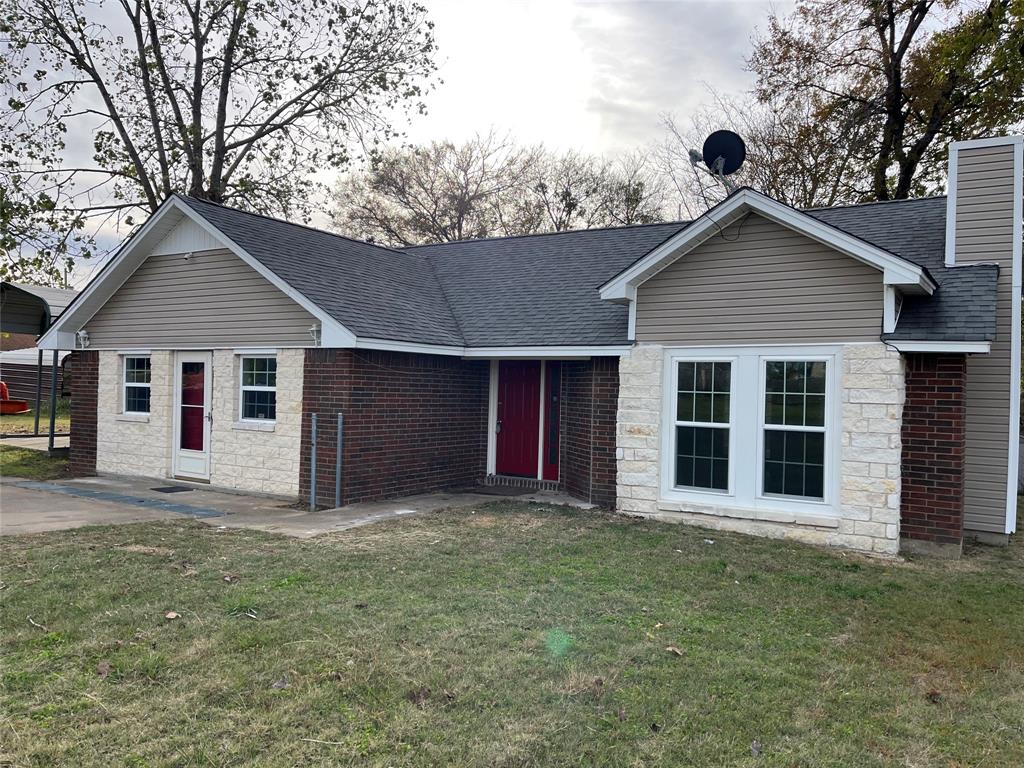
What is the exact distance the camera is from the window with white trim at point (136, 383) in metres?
12.7

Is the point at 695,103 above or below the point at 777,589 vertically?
above

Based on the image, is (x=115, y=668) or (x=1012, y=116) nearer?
(x=115, y=668)

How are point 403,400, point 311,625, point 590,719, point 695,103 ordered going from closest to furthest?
point 590,719, point 311,625, point 403,400, point 695,103

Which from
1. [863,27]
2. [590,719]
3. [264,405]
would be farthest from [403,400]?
[863,27]

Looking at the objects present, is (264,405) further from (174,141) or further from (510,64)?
(174,141)

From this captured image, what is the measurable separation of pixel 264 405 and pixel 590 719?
8.74 metres

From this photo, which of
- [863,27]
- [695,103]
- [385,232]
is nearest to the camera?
[863,27]

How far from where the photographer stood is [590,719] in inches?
149

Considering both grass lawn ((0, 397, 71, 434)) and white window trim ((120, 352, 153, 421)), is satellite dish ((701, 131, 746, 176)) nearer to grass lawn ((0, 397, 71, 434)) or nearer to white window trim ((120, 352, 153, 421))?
white window trim ((120, 352, 153, 421))

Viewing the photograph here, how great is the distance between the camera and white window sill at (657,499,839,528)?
27.3 ft

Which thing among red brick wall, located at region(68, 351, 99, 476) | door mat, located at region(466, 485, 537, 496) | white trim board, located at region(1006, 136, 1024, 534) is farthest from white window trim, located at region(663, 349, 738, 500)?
red brick wall, located at region(68, 351, 99, 476)

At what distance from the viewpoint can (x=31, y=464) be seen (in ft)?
47.0

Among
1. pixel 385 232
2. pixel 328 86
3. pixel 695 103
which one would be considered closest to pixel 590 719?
pixel 328 86

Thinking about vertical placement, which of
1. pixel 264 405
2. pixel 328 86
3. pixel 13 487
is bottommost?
pixel 13 487
